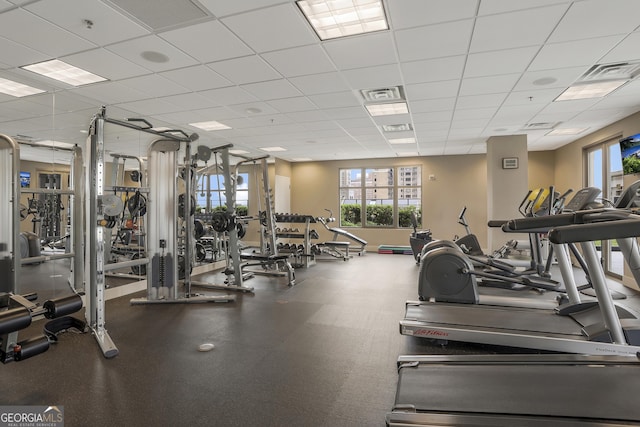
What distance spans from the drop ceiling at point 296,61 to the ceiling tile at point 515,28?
0.01 m

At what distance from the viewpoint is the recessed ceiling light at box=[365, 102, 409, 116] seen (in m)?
5.27

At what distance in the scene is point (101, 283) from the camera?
2908 millimetres

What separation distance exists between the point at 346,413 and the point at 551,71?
4116 mm

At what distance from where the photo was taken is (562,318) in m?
2.88

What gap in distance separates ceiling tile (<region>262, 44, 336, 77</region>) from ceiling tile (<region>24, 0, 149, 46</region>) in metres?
1.20

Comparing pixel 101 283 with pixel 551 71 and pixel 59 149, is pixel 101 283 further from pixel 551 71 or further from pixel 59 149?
pixel 551 71

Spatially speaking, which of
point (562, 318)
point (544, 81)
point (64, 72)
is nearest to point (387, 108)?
point (544, 81)

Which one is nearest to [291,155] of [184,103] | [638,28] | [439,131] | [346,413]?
[439,131]

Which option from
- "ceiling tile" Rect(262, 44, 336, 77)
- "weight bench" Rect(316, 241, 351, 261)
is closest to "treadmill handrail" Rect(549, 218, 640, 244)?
"ceiling tile" Rect(262, 44, 336, 77)

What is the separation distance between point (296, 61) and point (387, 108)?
2271 mm

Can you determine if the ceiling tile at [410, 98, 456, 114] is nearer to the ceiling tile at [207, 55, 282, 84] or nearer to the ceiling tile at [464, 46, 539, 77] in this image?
the ceiling tile at [464, 46, 539, 77]

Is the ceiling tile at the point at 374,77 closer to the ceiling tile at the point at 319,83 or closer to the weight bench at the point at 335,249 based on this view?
the ceiling tile at the point at 319,83

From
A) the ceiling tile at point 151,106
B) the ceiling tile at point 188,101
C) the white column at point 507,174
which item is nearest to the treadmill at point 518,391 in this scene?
the ceiling tile at point 188,101

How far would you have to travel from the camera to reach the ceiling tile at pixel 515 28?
271 cm
